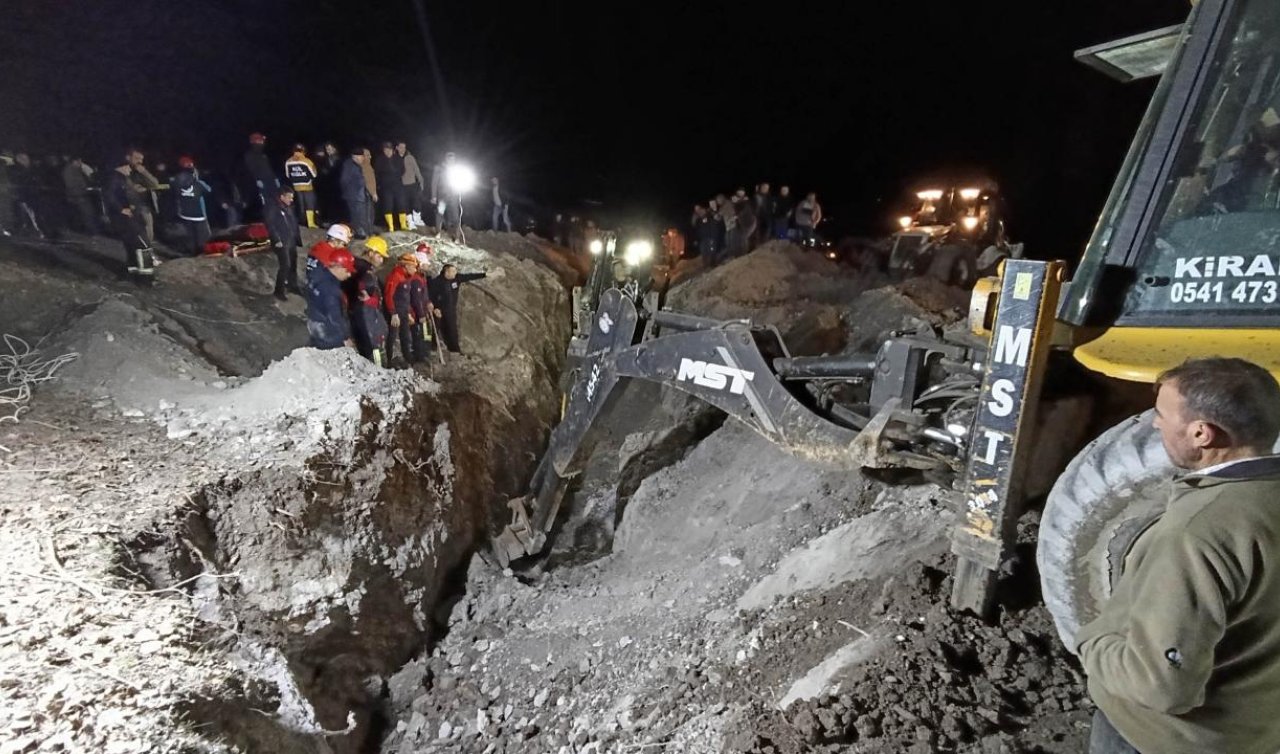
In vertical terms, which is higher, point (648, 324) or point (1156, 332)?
point (1156, 332)

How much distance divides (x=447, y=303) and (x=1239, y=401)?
29.8 ft

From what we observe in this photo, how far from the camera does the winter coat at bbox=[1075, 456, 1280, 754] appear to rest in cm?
162

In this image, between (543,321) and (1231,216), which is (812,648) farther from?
(543,321)

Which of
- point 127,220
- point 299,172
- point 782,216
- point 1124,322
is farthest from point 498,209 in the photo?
point 1124,322

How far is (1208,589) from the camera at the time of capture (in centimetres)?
162

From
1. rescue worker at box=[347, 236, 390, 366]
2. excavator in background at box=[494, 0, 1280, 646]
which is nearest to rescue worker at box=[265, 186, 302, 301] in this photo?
rescue worker at box=[347, 236, 390, 366]

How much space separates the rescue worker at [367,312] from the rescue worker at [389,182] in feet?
18.7

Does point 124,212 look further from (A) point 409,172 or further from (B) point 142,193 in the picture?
(A) point 409,172

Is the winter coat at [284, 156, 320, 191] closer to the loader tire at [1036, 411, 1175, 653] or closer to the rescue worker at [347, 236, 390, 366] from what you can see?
the rescue worker at [347, 236, 390, 366]

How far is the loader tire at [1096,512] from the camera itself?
244 cm

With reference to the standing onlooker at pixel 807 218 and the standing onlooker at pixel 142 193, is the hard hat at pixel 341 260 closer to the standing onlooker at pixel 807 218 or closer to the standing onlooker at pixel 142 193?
the standing onlooker at pixel 142 193

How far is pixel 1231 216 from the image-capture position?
265cm

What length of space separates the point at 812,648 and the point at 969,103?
41.1m

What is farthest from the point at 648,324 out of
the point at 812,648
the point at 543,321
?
the point at 543,321
